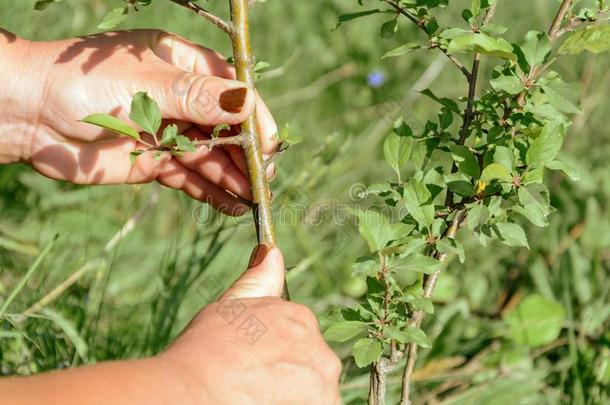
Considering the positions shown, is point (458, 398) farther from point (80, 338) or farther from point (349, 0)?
point (349, 0)

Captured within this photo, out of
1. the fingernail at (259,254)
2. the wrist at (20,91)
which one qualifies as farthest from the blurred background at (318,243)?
the fingernail at (259,254)

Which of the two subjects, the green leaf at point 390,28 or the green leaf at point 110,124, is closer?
the green leaf at point 110,124

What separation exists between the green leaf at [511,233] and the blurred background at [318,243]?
0.72 meters

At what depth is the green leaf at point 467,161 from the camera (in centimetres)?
113

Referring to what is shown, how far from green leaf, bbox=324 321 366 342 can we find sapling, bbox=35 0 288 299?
6.2 inches

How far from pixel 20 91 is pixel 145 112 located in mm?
677

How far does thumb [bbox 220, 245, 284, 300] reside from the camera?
46.4 inches

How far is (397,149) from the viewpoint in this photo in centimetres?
121

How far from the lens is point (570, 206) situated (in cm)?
247

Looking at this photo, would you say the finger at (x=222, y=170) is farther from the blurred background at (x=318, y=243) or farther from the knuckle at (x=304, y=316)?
the knuckle at (x=304, y=316)

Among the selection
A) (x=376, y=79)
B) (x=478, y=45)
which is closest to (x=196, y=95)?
(x=478, y=45)

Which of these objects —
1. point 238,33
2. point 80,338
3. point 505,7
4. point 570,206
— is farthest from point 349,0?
point 238,33

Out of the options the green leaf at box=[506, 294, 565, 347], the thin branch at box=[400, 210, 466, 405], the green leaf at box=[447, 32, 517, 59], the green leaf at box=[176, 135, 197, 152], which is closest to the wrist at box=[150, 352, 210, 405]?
the green leaf at box=[176, 135, 197, 152]

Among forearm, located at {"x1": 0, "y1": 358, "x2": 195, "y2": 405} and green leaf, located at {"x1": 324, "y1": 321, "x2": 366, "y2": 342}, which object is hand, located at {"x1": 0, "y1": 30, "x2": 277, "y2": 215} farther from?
forearm, located at {"x1": 0, "y1": 358, "x2": 195, "y2": 405}
